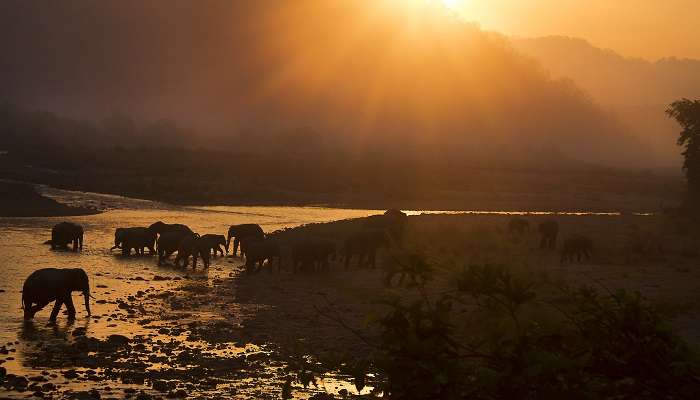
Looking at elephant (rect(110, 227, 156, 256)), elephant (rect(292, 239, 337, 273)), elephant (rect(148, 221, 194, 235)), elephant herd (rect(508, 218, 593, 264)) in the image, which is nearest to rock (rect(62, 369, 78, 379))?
elephant (rect(292, 239, 337, 273))

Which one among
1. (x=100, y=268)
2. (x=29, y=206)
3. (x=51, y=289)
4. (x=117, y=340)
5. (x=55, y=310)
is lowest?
(x=117, y=340)

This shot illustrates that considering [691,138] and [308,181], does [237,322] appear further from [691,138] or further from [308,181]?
[308,181]

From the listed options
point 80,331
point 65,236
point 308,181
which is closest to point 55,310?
point 80,331

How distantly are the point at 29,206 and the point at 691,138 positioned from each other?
3975 cm

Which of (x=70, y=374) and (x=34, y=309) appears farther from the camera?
(x=34, y=309)

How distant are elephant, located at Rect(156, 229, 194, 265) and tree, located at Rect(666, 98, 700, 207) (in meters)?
26.7

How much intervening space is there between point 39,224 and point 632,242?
30151 mm

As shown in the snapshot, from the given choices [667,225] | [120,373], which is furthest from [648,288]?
[667,225]

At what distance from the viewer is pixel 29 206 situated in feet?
179

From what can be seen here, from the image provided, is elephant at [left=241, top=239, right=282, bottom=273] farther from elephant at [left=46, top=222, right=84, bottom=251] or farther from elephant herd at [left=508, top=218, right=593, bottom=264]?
elephant herd at [left=508, top=218, right=593, bottom=264]

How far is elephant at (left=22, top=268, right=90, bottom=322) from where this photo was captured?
18422mm

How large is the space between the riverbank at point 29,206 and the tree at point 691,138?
35455 millimetres

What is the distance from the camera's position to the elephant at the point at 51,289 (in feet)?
60.4

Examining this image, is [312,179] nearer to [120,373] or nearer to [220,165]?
[220,165]
